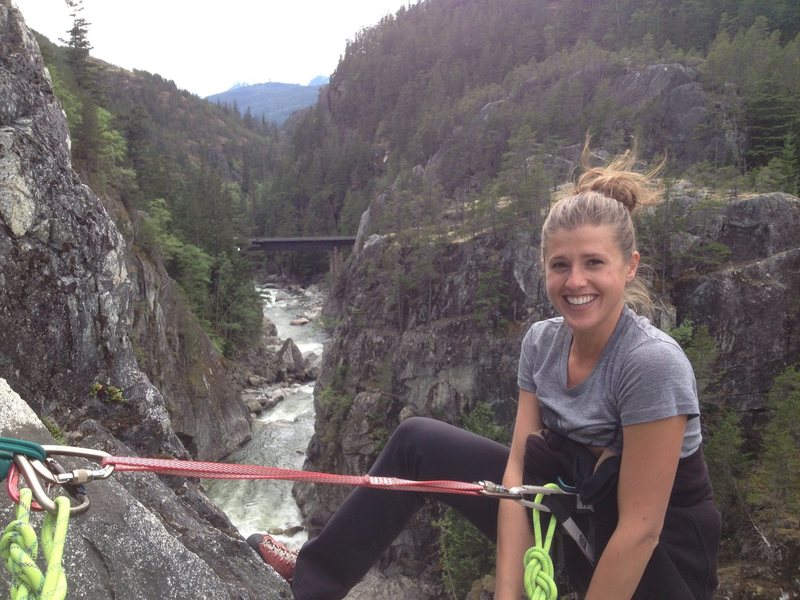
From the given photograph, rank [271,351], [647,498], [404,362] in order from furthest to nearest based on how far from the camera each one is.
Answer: [271,351], [404,362], [647,498]

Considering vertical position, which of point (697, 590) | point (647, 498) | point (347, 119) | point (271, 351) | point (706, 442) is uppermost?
point (347, 119)

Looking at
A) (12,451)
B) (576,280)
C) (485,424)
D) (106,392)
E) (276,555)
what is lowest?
(485,424)

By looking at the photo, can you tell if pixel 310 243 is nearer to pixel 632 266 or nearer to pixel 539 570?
pixel 632 266

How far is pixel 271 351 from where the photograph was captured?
35.2 meters

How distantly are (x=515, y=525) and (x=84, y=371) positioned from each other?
4.68 metres

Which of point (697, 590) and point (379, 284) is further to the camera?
point (379, 284)

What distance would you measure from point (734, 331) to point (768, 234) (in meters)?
3.98

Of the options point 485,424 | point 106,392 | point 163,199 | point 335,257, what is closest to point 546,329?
point 106,392

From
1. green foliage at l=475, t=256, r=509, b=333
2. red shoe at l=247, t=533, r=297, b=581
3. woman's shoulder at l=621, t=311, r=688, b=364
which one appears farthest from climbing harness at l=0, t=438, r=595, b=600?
green foliage at l=475, t=256, r=509, b=333

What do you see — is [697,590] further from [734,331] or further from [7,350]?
[734,331]

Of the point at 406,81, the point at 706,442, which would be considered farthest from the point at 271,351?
the point at 406,81

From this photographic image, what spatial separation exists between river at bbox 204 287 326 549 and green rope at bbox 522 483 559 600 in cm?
Result: 1547

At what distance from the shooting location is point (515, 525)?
228cm

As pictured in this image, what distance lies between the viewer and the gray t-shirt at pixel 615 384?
1874 millimetres
